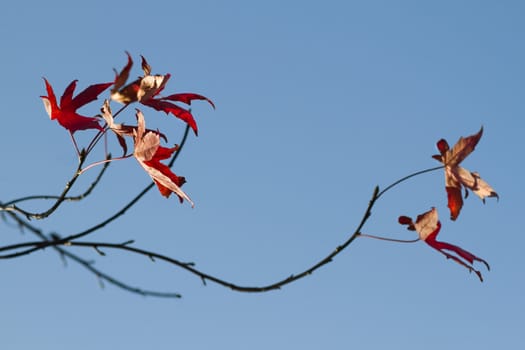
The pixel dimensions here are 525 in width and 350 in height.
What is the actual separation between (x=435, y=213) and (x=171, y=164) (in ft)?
2.24

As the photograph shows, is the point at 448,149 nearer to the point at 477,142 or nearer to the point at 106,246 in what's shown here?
the point at 477,142

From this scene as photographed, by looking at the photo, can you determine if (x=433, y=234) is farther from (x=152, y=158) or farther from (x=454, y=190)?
(x=152, y=158)

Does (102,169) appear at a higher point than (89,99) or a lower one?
lower

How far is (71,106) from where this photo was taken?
205cm

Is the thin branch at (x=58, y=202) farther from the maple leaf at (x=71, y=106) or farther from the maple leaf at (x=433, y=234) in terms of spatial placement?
the maple leaf at (x=433, y=234)

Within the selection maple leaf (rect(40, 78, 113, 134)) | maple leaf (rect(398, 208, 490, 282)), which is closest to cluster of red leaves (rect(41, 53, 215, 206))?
maple leaf (rect(40, 78, 113, 134))

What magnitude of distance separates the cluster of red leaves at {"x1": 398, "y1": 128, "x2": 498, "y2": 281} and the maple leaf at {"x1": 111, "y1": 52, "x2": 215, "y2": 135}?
633 mm

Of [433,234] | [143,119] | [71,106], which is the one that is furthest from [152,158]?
[433,234]

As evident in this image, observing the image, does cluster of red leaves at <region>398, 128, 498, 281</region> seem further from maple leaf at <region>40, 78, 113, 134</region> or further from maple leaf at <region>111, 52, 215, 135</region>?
maple leaf at <region>40, 78, 113, 134</region>

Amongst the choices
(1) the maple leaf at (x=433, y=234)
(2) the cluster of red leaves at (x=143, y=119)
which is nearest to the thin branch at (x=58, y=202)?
(2) the cluster of red leaves at (x=143, y=119)

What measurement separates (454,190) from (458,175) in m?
0.04

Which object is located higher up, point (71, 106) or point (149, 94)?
point (71, 106)

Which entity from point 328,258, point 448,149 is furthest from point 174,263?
point 448,149

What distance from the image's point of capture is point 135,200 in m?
1.65
